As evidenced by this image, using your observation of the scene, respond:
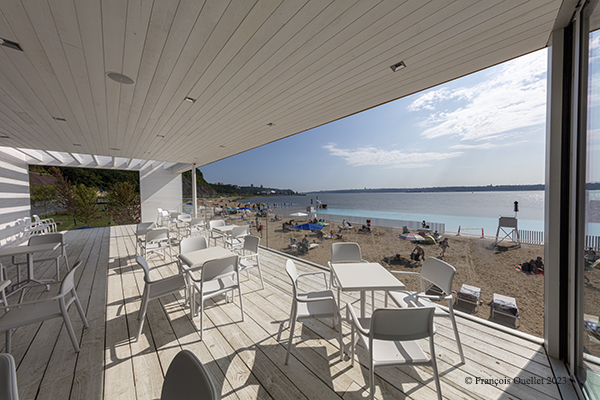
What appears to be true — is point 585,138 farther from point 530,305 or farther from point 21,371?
point 21,371

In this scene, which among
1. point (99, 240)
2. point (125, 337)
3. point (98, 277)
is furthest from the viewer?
point (99, 240)

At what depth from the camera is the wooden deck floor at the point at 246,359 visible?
143cm

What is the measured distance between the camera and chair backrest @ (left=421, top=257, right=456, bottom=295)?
164cm

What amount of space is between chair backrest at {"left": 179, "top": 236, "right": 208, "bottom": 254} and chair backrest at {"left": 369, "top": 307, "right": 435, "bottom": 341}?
2.51 metres

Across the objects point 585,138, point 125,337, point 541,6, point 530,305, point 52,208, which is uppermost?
point 541,6

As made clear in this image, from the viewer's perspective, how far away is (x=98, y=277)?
3.52m

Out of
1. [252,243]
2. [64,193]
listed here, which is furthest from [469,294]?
[64,193]

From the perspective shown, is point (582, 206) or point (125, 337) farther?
point (125, 337)

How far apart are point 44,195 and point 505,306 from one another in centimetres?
1695

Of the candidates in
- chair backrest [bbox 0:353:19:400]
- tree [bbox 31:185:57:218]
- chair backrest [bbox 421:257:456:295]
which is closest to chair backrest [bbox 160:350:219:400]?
chair backrest [bbox 0:353:19:400]

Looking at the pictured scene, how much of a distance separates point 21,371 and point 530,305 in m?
4.84

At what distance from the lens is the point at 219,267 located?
2.12 m

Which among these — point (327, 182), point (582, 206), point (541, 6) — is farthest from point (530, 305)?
point (327, 182)

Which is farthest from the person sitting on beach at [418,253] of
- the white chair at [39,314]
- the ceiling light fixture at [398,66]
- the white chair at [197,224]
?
the white chair at [197,224]
